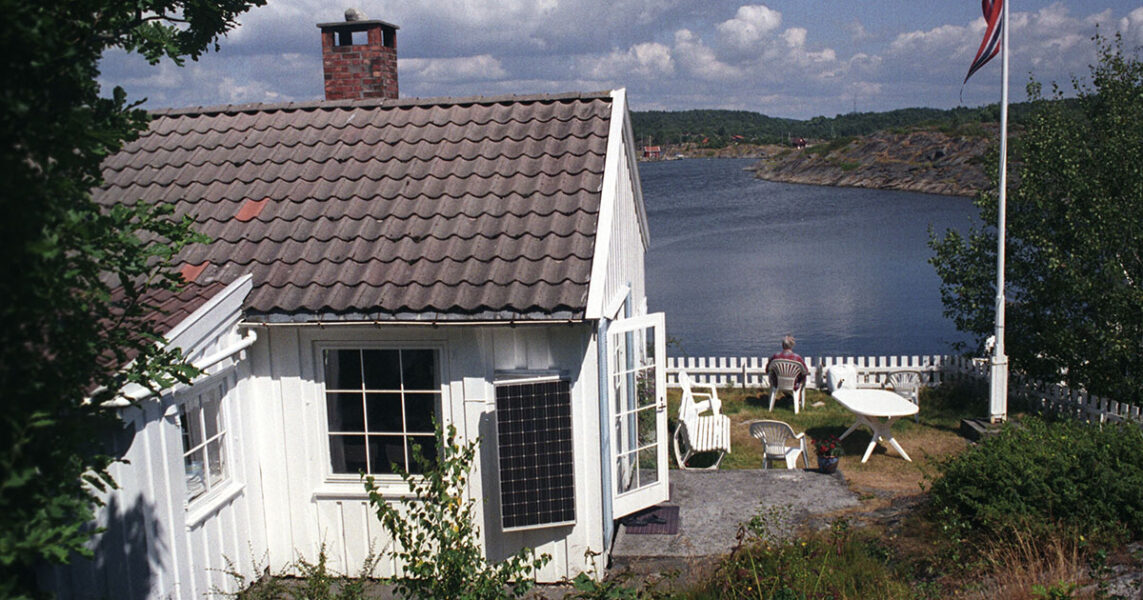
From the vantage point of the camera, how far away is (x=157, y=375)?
4.42 m

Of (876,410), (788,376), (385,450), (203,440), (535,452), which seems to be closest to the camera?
(203,440)

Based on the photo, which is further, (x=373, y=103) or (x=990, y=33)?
(x=990, y=33)

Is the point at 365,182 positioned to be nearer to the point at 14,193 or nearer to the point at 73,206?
the point at 73,206

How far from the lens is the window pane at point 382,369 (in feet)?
25.5

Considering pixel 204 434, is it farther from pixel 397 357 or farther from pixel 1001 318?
pixel 1001 318

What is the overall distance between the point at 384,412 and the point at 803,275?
98.2 feet

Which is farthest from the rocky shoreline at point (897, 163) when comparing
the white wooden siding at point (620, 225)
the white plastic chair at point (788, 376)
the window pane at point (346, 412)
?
the window pane at point (346, 412)

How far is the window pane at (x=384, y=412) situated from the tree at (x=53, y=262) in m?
3.41

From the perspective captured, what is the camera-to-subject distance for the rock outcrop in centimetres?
7744

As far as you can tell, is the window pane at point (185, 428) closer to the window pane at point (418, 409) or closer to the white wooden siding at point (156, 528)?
the white wooden siding at point (156, 528)

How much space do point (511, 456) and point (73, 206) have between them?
166 inches

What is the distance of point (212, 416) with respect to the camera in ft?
23.6

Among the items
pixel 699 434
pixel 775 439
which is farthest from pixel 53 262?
pixel 775 439

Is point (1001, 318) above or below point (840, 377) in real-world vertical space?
above
